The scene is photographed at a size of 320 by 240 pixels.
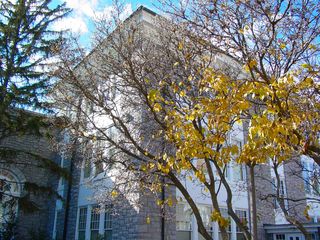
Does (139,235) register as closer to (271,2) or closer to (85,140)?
(85,140)

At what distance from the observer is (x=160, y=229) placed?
42.4ft

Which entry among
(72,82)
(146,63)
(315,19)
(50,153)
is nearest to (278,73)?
(315,19)

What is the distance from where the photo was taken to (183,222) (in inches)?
549

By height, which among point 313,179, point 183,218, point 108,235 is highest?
point 313,179

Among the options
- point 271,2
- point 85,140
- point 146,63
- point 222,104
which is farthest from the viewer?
point 85,140

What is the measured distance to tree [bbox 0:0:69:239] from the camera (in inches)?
521

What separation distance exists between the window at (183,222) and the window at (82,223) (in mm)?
4670

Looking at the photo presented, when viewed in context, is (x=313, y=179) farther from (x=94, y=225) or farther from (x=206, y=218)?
(x=94, y=225)

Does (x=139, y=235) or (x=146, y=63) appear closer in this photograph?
(x=146, y=63)

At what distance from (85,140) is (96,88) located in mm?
1644

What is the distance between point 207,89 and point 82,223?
12.9 meters

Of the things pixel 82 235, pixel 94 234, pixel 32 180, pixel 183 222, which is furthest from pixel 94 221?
pixel 32 180

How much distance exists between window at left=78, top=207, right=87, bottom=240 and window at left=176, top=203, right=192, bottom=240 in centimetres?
467

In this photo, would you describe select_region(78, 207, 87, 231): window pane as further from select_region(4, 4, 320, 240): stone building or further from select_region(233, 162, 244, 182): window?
Answer: select_region(233, 162, 244, 182): window
